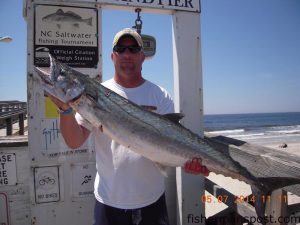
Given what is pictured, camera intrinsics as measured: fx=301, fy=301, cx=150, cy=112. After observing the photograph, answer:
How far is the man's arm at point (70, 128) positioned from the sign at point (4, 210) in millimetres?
1738

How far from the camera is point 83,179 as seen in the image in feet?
12.7

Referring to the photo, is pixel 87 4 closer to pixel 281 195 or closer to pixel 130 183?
pixel 130 183

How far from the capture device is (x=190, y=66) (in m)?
4.01

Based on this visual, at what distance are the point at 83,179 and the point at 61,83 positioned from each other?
1649 mm

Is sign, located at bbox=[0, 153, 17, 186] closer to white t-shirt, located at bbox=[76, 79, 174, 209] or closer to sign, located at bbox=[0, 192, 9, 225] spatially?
sign, located at bbox=[0, 192, 9, 225]

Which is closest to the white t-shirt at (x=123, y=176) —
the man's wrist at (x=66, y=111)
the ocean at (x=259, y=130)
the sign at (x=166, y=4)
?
the man's wrist at (x=66, y=111)

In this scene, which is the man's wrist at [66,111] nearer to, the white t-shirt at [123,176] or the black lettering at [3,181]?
the white t-shirt at [123,176]

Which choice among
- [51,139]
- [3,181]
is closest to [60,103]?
[51,139]

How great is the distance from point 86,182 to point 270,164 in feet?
7.68

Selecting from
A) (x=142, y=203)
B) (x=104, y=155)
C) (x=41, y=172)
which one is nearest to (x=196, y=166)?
(x=142, y=203)

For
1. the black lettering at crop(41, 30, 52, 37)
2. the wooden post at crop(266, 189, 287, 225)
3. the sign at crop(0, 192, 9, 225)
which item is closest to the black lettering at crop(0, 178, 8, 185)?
the sign at crop(0, 192, 9, 225)

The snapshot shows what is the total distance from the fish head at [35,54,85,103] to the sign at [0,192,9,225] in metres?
2.06

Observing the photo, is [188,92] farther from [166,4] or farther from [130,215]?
[130,215]

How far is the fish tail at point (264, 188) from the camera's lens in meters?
2.30
